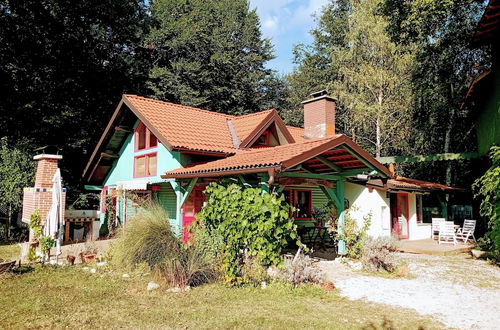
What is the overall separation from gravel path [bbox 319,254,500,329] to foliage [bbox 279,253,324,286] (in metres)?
0.59

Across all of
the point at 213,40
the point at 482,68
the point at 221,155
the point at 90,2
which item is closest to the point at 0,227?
the point at 221,155

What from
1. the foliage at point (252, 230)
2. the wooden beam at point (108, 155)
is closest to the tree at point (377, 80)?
the wooden beam at point (108, 155)

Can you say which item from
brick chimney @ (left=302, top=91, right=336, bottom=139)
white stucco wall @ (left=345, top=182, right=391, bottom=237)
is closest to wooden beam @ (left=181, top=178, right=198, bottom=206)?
brick chimney @ (left=302, top=91, right=336, bottom=139)

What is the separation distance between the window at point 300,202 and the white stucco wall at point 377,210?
1.63 metres

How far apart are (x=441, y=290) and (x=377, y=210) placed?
25.1 feet

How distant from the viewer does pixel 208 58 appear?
1137 inches

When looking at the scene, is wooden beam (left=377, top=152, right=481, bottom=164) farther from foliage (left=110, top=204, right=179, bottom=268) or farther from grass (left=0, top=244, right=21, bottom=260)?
grass (left=0, top=244, right=21, bottom=260)

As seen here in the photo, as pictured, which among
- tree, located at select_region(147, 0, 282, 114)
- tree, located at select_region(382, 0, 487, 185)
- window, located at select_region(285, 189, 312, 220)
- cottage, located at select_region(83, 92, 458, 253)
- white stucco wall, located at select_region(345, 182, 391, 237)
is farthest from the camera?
tree, located at select_region(147, 0, 282, 114)

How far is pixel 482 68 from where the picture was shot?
2009cm

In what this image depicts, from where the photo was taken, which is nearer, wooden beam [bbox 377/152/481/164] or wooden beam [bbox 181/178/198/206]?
wooden beam [bbox 181/178/198/206]

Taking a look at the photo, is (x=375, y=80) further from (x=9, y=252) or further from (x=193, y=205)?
(x=9, y=252)

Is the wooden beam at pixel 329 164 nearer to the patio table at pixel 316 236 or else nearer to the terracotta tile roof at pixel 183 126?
the patio table at pixel 316 236

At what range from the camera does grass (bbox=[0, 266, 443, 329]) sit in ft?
18.2

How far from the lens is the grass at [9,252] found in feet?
37.2
